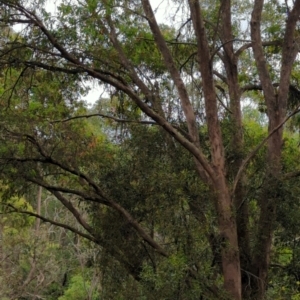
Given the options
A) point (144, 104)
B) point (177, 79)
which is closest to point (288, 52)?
point (177, 79)

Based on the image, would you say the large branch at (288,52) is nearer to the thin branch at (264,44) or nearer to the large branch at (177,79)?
the thin branch at (264,44)

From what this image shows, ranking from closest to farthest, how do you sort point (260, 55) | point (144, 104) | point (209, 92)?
1. point (144, 104)
2. point (209, 92)
3. point (260, 55)

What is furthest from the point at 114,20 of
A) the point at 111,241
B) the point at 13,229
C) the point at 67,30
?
the point at 13,229

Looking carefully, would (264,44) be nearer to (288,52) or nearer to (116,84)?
(288,52)

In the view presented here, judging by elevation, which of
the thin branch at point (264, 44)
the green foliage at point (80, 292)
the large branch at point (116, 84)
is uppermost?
the thin branch at point (264, 44)

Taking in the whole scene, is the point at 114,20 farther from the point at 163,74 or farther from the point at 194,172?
the point at 194,172

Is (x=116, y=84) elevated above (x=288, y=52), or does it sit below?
below

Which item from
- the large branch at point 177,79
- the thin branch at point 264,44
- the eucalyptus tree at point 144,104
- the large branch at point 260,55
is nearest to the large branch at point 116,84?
the eucalyptus tree at point 144,104

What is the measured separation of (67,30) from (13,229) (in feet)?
34.9

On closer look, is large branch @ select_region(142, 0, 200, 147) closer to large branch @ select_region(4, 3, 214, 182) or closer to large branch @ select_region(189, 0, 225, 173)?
large branch @ select_region(189, 0, 225, 173)

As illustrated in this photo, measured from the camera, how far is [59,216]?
22.6 metres

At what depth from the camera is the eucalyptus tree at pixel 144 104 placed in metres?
6.51

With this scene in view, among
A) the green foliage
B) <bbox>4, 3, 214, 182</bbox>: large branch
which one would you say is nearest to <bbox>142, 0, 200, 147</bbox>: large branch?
<bbox>4, 3, 214, 182</bbox>: large branch

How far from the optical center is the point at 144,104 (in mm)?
6457
